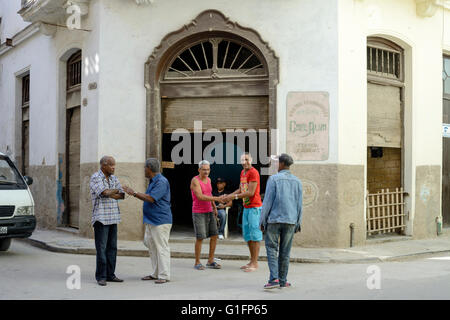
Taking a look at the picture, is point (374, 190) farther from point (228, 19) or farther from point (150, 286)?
point (150, 286)

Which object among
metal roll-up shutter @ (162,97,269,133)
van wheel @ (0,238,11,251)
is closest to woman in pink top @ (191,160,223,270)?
metal roll-up shutter @ (162,97,269,133)

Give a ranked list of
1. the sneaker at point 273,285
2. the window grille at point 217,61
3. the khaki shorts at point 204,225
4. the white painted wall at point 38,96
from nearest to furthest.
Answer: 1. the sneaker at point 273,285
2. the khaki shorts at point 204,225
3. the window grille at point 217,61
4. the white painted wall at point 38,96

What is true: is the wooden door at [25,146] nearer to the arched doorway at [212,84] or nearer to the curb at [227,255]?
the curb at [227,255]

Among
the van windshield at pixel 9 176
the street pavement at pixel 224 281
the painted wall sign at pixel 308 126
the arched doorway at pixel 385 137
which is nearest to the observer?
the street pavement at pixel 224 281

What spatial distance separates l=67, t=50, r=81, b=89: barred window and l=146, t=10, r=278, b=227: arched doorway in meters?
2.74

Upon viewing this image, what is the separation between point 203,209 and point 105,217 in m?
1.78

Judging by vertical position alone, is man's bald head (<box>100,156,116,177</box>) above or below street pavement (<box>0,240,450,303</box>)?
above

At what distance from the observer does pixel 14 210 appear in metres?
9.75

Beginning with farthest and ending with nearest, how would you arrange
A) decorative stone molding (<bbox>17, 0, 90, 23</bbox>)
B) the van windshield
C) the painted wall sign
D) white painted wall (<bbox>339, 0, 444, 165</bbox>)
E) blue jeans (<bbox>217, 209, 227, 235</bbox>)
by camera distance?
decorative stone molding (<bbox>17, 0, 90, 23</bbox>), blue jeans (<bbox>217, 209, 227, 235</bbox>), white painted wall (<bbox>339, 0, 444, 165</bbox>), the painted wall sign, the van windshield

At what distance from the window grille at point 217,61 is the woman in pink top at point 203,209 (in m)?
3.60

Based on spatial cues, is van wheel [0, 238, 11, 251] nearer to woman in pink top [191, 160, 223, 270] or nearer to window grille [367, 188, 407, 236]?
woman in pink top [191, 160, 223, 270]

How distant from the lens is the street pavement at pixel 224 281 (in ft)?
21.6

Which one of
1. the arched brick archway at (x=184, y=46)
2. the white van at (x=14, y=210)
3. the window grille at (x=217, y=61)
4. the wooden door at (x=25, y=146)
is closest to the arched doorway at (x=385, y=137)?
the arched brick archway at (x=184, y=46)

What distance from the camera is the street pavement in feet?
21.6
